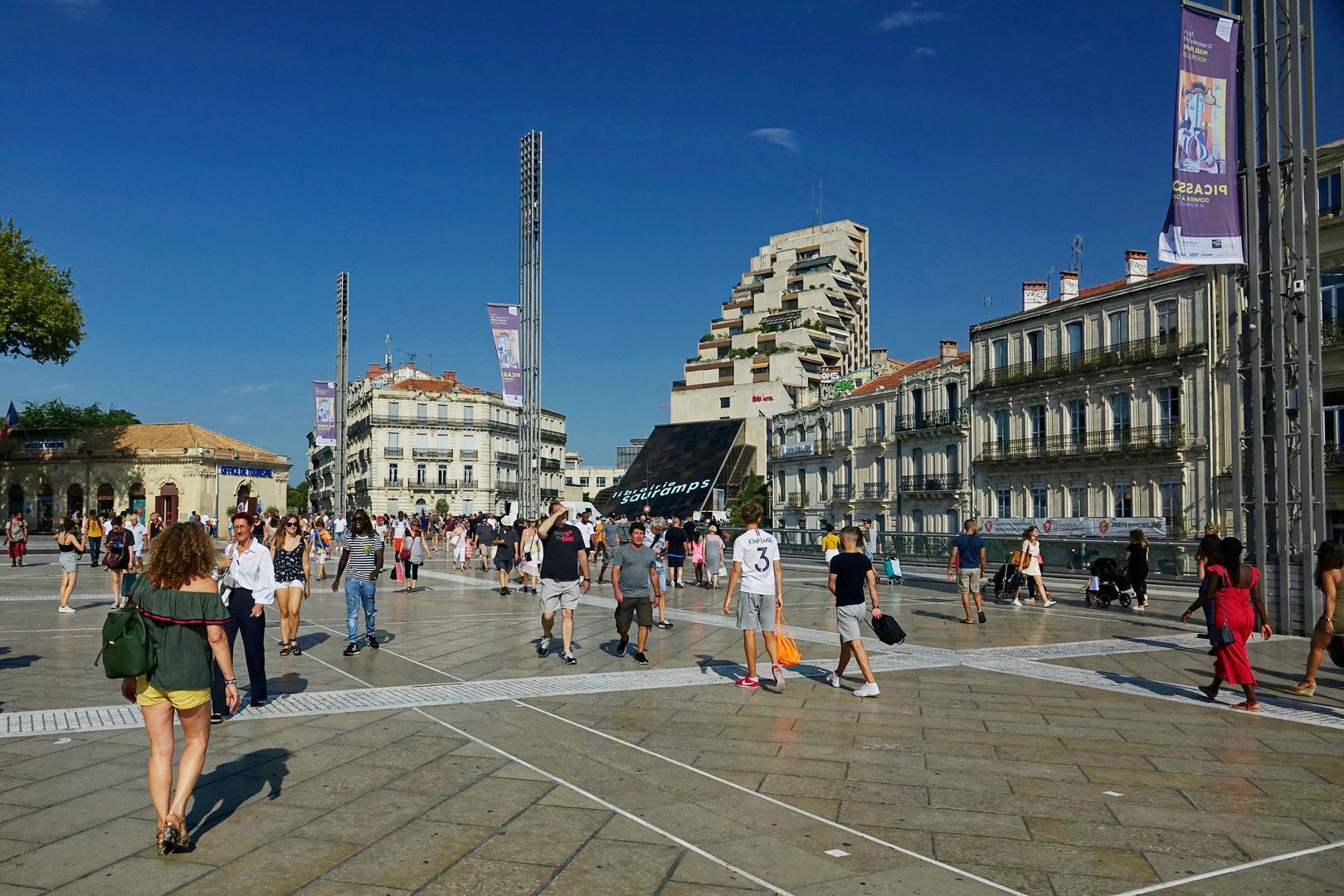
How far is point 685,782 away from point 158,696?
9.78 feet

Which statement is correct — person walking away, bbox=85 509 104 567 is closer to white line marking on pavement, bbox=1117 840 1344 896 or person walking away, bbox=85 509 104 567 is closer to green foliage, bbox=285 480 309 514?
white line marking on pavement, bbox=1117 840 1344 896

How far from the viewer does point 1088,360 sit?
41.9 metres

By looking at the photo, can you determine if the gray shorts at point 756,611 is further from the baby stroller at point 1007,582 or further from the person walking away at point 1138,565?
the baby stroller at point 1007,582

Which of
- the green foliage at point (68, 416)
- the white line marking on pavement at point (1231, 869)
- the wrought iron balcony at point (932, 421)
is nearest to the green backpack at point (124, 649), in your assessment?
the white line marking on pavement at point (1231, 869)

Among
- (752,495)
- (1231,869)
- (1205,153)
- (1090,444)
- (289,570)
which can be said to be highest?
(1205,153)

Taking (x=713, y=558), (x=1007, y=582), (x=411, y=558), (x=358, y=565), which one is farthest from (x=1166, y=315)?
(x=358, y=565)

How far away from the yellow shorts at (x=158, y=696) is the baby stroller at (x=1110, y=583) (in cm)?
1650

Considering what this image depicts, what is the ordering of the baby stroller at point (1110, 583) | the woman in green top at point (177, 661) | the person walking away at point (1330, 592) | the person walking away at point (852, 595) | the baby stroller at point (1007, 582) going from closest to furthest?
the woman in green top at point (177, 661) < the person walking away at point (1330, 592) < the person walking away at point (852, 595) < the baby stroller at point (1110, 583) < the baby stroller at point (1007, 582)

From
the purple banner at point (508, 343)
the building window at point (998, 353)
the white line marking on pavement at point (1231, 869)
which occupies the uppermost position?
the building window at point (998, 353)

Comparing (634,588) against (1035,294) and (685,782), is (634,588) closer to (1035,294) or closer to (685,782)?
(685,782)

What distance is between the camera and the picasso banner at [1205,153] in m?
13.4

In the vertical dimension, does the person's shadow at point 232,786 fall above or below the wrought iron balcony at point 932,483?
below

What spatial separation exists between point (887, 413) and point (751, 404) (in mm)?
28714

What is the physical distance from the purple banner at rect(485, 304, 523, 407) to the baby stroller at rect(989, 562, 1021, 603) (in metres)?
12.5
